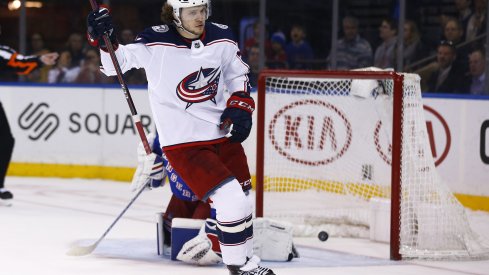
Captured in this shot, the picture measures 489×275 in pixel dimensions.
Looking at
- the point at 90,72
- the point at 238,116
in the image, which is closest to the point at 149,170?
the point at 238,116

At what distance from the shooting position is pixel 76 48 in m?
9.36

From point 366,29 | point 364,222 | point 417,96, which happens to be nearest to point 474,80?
point 366,29

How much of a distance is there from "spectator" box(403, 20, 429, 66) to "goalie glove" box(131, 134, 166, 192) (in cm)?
323

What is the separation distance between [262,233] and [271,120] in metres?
2.08

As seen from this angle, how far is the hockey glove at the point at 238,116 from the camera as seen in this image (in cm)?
424

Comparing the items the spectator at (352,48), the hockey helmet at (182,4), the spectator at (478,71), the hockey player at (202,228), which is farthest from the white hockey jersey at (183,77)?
the spectator at (352,48)

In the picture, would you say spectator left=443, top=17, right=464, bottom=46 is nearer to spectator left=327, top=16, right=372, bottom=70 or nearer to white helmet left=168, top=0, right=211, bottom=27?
spectator left=327, top=16, right=372, bottom=70

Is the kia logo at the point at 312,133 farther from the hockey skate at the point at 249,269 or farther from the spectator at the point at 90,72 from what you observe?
the spectator at the point at 90,72

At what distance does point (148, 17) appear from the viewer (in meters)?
9.32

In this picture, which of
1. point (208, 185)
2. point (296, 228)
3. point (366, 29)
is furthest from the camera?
point (366, 29)

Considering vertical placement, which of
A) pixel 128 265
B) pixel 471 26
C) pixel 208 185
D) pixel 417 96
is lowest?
pixel 128 265

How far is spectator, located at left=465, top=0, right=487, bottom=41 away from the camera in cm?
735

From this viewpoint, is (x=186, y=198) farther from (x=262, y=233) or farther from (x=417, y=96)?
(x=417, y=96)

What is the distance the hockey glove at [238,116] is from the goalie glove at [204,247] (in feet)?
1.92
